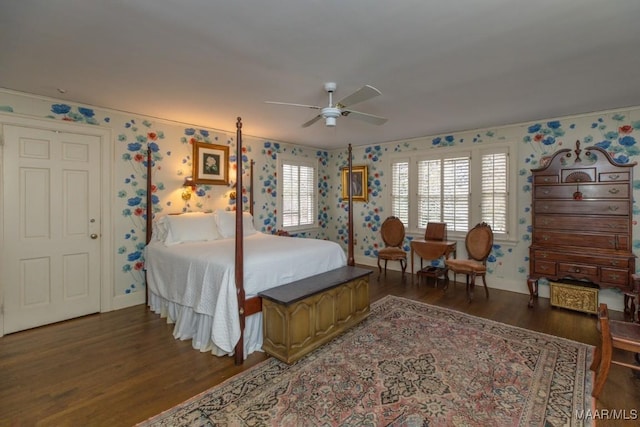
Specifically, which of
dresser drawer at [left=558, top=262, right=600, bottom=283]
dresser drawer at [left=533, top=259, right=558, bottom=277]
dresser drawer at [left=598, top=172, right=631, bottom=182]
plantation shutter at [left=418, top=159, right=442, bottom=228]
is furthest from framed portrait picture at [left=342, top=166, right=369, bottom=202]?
dresser drawer at [left=598, top=172, right=631, bottom=182]

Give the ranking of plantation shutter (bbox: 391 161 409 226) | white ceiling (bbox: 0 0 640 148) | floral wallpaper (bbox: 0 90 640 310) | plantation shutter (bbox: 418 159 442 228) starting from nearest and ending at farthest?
white ceiling (bbox: 0 0 640 148) < floral wallpaper (bbox: 0 90 640 310) < plantation shutter (bbox: 418 159 442 228) < plantation shutter (bbox: 391 161 409 226)

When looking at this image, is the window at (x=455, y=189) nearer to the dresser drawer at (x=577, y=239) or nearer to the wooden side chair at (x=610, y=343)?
the dresser drawer at (x=577, y=239)

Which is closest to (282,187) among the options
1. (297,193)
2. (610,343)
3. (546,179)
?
(297,193)

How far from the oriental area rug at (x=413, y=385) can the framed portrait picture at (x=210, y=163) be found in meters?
2.88

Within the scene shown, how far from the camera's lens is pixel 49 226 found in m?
3.29

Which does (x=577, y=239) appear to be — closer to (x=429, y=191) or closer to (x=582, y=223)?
(x=582, y=223)

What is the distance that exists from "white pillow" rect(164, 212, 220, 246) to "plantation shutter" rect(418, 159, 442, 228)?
134 inches

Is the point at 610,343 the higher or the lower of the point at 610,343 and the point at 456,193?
the lower

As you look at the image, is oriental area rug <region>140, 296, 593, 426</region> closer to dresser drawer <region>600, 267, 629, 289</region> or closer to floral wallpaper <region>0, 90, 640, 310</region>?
dresser drawer <region>600, 267, 629, 289</region>

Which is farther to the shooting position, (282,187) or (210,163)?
(282,187)

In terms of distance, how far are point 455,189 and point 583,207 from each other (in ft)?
5.42

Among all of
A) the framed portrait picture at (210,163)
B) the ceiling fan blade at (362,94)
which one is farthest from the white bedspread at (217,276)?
the ceiling fan blade at (362,94)

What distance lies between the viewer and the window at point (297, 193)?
5696 mm

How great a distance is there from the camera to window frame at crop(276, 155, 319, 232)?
18.4 ft
